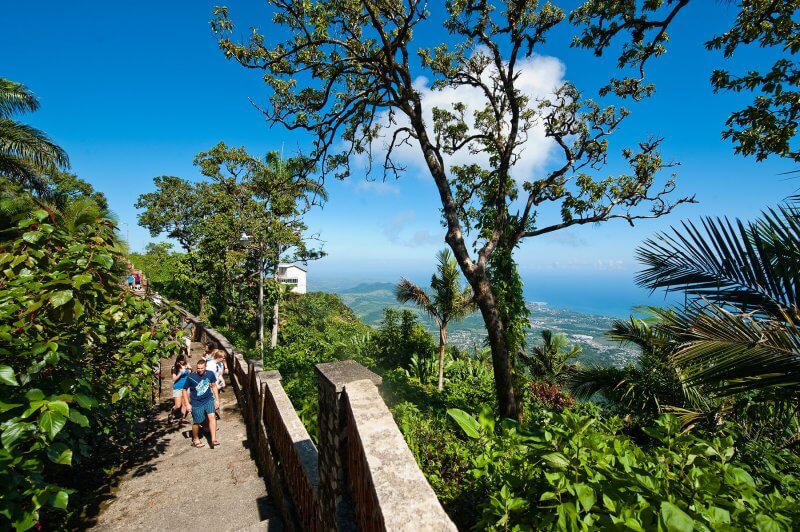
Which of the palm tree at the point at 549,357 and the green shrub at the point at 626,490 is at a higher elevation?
the green shrub at the point at 626,490

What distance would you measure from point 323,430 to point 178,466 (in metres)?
4.66

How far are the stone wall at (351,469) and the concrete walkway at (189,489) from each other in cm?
68

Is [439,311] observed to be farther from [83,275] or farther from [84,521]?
[83,275]

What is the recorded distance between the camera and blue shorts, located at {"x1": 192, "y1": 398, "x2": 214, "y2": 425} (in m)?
6.27

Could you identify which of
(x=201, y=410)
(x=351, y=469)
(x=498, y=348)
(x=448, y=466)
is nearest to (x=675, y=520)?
(x=351, y=469)

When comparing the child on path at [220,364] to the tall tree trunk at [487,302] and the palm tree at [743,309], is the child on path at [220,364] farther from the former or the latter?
the palm tree at [743,309]

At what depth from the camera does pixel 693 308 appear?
10.0ft

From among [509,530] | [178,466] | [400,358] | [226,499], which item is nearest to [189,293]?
[400,358]

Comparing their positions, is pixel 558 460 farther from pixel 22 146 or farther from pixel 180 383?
pixel 22 146

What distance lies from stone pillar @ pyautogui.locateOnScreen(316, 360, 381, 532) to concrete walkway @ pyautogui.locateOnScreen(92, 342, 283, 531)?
2306 millimetres

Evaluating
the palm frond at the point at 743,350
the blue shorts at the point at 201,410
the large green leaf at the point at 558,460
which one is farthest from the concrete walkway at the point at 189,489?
the palm frond at the point at 743,350

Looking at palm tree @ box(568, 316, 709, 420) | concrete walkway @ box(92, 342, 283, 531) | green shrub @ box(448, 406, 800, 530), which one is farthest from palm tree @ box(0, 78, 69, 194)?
palm tree @ box(568, 316, 709, 420)

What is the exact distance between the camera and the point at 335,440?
2.52 meters

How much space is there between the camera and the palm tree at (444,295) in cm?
1719
